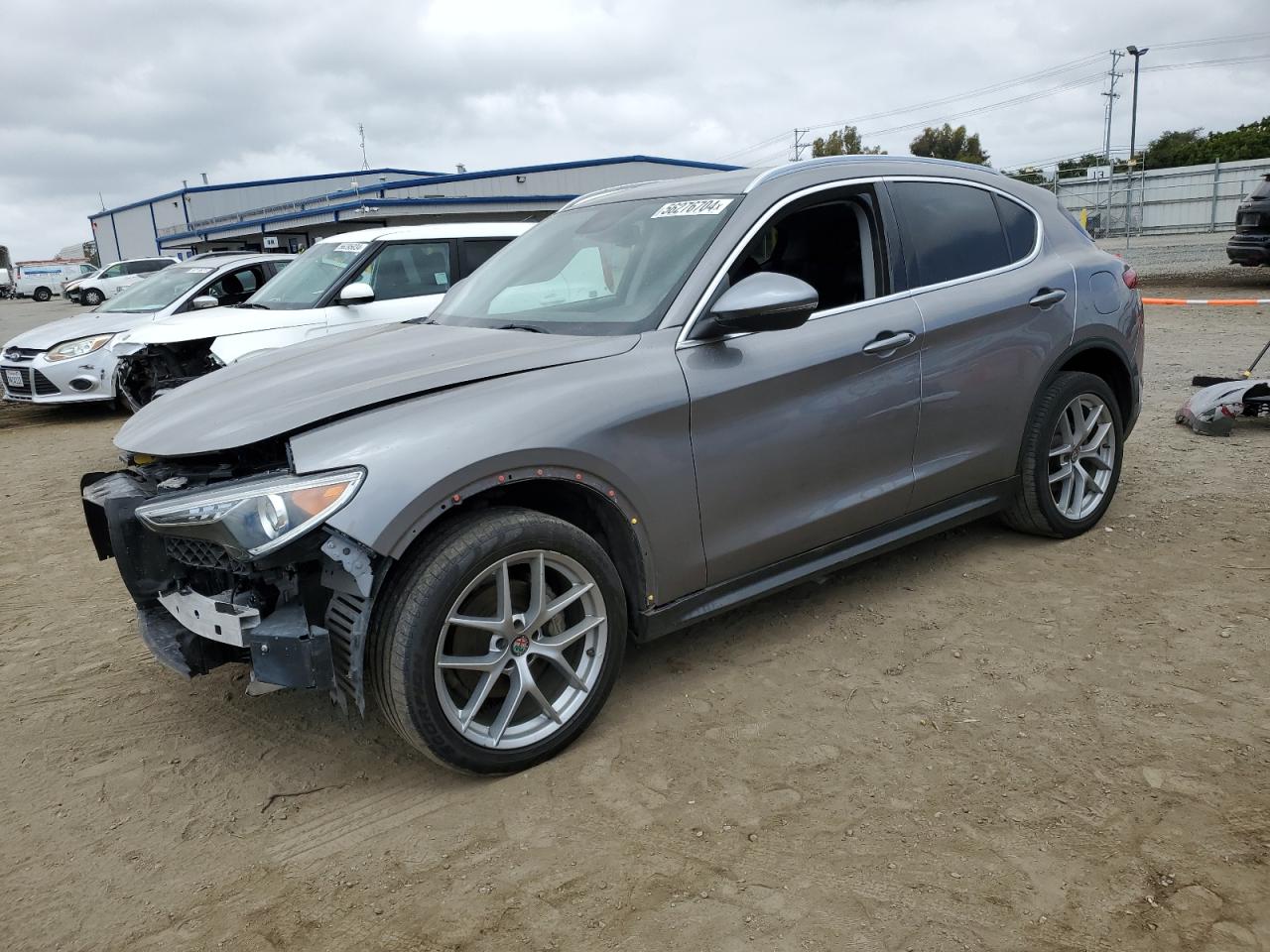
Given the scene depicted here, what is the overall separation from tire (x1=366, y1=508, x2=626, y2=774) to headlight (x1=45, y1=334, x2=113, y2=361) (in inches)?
351

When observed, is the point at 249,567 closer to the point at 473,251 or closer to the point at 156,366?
the point at 473,251

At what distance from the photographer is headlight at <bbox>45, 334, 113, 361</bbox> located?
9805 mm

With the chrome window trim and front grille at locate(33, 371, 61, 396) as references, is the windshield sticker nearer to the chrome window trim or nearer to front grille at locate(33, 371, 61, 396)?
the chrome window trim

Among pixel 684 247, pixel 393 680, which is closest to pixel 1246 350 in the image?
pixel 684 247

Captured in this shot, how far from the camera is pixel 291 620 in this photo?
261 centimetres

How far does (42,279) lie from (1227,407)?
60779mm

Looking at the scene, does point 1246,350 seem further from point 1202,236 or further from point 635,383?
point 1202,236

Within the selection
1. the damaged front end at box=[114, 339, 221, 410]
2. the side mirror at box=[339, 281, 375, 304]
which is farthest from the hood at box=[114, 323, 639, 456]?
the damaged front end at box=[114, 339, 221, 410]

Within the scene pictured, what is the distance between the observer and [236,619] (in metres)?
2.63

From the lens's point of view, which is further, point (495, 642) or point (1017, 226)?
point (1017, 226)

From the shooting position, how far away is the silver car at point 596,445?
258cm

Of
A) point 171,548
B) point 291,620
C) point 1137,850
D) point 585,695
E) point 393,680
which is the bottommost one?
point 1137,850

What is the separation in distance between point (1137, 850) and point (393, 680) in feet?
6.69

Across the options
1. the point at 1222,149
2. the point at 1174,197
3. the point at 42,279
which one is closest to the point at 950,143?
the point at 1222,149
